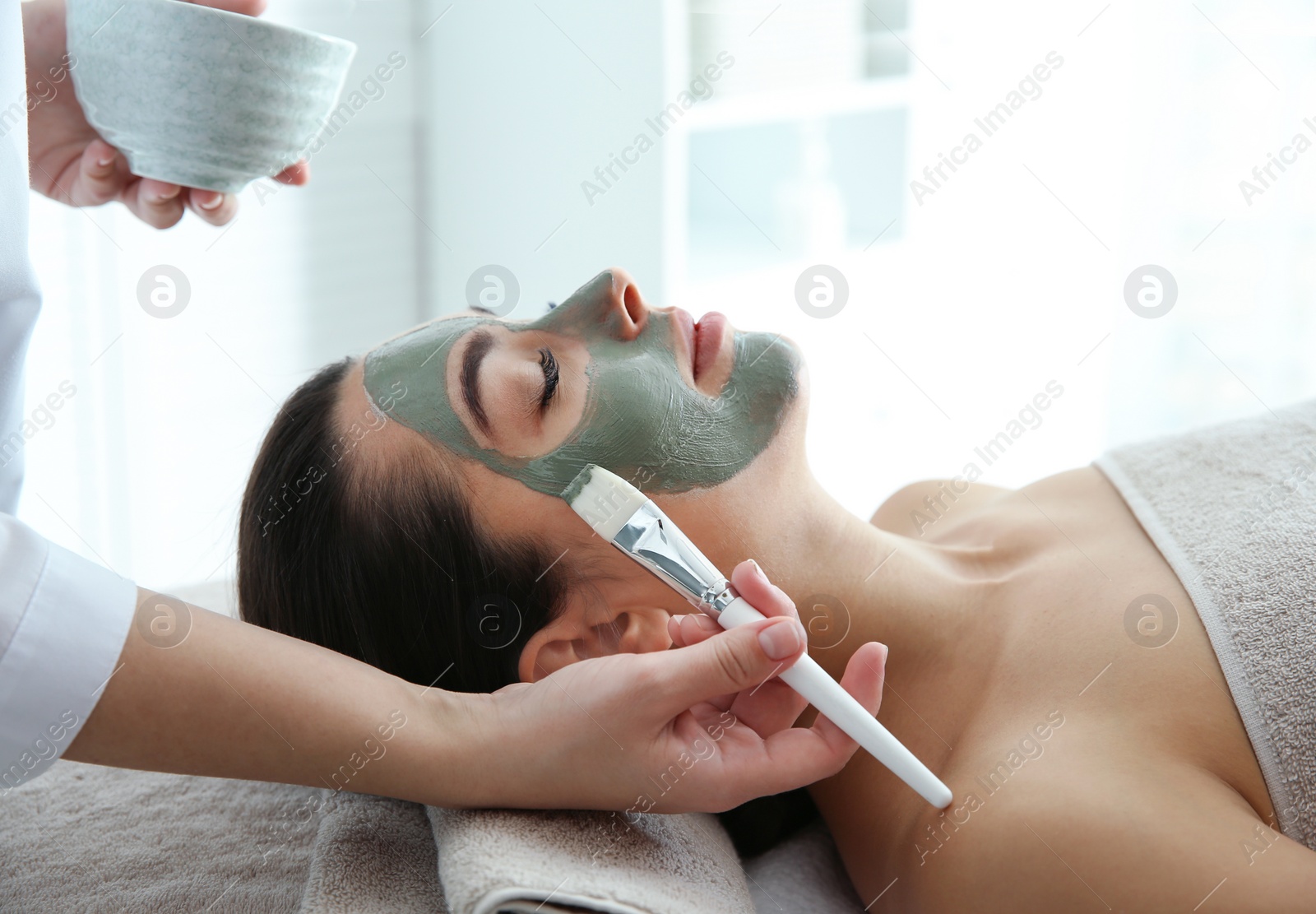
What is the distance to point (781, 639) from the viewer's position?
64cm

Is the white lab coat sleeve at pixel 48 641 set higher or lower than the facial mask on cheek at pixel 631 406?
lower

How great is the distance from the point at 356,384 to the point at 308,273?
1405 mm

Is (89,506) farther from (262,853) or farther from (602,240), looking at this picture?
(262,853)

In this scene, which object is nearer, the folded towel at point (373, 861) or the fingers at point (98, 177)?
the folded towel at point (373, 861)

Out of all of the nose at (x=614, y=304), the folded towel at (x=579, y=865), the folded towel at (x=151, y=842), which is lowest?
the folded towel at (x=151, y=842)

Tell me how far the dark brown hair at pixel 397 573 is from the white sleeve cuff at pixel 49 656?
0.24 meters

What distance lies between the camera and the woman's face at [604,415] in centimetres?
86

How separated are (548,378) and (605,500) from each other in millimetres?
167

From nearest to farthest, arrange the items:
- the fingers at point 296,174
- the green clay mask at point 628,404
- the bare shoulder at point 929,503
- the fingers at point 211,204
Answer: the green clay mask at point 628,404 → the fingers at point 211,204 → the fingers at point 296,174 → the bare shoulder at point 929,503

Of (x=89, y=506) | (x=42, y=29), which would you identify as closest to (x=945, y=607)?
(x=42, y=29)

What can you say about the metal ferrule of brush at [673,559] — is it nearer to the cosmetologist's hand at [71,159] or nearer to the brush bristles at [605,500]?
the brush bristles at [605,500]

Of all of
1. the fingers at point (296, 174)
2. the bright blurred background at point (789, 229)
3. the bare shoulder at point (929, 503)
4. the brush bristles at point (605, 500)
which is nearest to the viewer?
the brush bristles at point (605, 500)

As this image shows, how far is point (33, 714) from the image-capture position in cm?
65

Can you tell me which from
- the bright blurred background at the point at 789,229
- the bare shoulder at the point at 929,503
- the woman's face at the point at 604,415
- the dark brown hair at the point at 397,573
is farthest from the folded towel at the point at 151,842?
the bright blurred background at the point at 789,229
